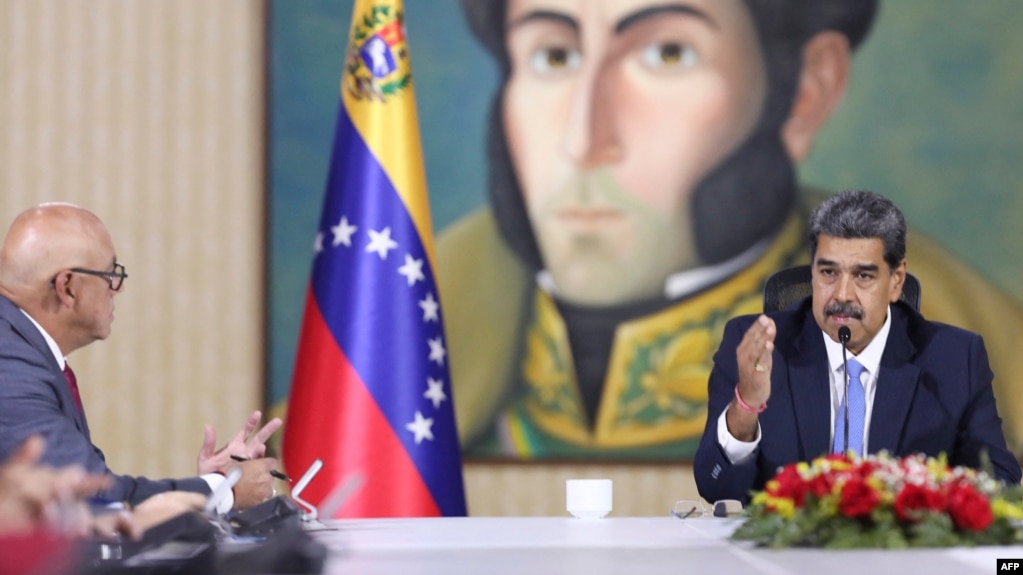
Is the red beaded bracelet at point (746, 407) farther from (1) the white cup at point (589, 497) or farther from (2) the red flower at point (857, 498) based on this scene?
(2) the red flower at point (857, 498)

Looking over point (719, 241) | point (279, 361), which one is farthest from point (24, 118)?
point (719, 241)

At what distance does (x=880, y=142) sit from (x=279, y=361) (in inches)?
A: 83.2

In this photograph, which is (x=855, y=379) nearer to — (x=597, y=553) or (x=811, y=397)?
(x=811, y=397)

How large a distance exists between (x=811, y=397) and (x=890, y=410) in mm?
168

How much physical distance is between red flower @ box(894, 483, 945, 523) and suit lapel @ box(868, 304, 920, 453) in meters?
0.85

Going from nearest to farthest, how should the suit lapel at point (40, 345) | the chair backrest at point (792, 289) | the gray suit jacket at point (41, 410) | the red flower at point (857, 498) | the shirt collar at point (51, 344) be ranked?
the red flower at point (857, 498), the gray suit jacket at point (41, 410), the suit lapel at point (40, 345), the shirt collar at point (51, 344), the chair backrest at point (792, 289)

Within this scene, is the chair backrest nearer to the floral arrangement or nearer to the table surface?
the table surface

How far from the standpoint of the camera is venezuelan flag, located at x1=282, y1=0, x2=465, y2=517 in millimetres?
3518

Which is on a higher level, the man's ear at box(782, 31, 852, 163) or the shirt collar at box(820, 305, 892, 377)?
the man's ear at box(782, 31, 852, 163)

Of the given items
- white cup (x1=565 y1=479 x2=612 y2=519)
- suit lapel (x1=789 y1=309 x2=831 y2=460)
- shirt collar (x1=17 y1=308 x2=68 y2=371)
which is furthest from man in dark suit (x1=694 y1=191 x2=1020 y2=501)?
shirt collar (x1=17 y1=308 x2=68 y2=371)

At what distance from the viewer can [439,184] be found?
157 inches

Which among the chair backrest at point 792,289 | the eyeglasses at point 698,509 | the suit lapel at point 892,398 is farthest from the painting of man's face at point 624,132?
the eyeglasses at point 698,509

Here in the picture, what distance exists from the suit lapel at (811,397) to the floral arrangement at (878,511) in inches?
30.7

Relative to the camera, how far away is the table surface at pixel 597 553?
4.94 feet
